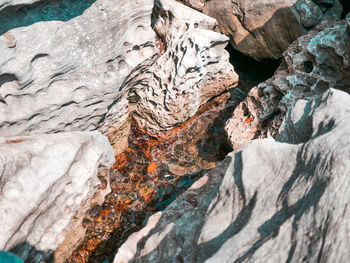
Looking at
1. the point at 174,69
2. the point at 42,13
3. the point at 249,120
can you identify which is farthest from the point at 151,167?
the point at 42,13

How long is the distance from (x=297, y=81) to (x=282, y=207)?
3119 millimetres

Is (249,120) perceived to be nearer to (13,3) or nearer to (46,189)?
(46,189)

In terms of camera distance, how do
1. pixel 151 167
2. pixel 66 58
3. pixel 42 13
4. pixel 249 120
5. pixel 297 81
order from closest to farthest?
1. pixel 42 13
2. pixel 66 58
3. pixel 297 81
4. pixel 249 120
5. pixel 151 167

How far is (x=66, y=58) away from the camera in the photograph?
4480mm

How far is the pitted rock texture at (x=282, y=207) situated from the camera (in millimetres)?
2057

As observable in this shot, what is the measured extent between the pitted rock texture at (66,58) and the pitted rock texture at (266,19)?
305 cm

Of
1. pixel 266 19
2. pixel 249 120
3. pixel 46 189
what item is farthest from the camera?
pixel 266 19

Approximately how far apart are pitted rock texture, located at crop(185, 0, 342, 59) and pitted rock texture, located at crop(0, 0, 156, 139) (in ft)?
10.00

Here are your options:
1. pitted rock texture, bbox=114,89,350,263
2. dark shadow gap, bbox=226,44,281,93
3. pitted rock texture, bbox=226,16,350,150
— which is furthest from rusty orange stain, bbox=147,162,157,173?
dark shadow gap, bbox=226,44,281,93

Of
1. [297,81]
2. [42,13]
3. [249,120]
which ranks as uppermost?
[42,13]

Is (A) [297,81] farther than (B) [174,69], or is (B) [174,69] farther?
(B) [174,69]

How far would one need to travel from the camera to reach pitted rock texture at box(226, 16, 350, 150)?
15.1 feet

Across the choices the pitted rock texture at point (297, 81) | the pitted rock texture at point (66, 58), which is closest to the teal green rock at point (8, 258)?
the pitted rock texture at point (66, 58)

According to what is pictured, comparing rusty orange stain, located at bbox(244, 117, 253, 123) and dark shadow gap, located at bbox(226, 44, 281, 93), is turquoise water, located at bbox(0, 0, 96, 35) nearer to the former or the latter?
rusty orange stain, located at bbox(244, 117, 253, 123)
